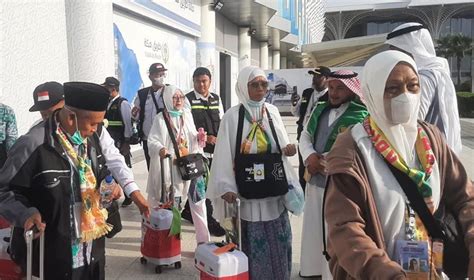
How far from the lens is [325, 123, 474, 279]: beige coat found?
1485 mm

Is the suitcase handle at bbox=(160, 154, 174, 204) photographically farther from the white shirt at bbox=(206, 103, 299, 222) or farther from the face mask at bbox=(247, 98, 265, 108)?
the face mask at bbox=(247, 98, 265, 108)

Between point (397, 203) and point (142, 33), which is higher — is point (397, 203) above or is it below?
below

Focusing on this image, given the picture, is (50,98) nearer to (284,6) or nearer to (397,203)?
(397,203)

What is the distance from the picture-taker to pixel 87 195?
2451 mm

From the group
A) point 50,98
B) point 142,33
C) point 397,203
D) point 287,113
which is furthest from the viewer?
point 287,113

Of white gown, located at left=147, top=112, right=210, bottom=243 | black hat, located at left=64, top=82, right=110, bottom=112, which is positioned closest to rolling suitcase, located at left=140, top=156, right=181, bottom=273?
white gown, located at left=147, top=112, right=210, bottom=243

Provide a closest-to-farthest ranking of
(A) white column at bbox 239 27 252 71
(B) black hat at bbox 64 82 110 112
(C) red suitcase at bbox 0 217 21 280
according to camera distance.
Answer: (B) black hat at bbox 64 82 110 112, (C) red suitcase at bbox 0 217 21 280, (A) white column at bbox 239 27 252 71

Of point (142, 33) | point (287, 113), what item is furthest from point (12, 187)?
point (287, 113)

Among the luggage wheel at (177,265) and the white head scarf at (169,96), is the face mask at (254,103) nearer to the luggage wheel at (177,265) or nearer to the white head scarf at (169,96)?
the white head scarf at (169,96)

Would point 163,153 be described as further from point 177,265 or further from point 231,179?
point 231,179

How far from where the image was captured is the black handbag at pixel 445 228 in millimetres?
1669

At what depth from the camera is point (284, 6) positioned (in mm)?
27469

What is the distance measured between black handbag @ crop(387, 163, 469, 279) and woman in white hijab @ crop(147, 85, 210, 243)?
10.1 feet

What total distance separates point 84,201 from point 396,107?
161 cm
